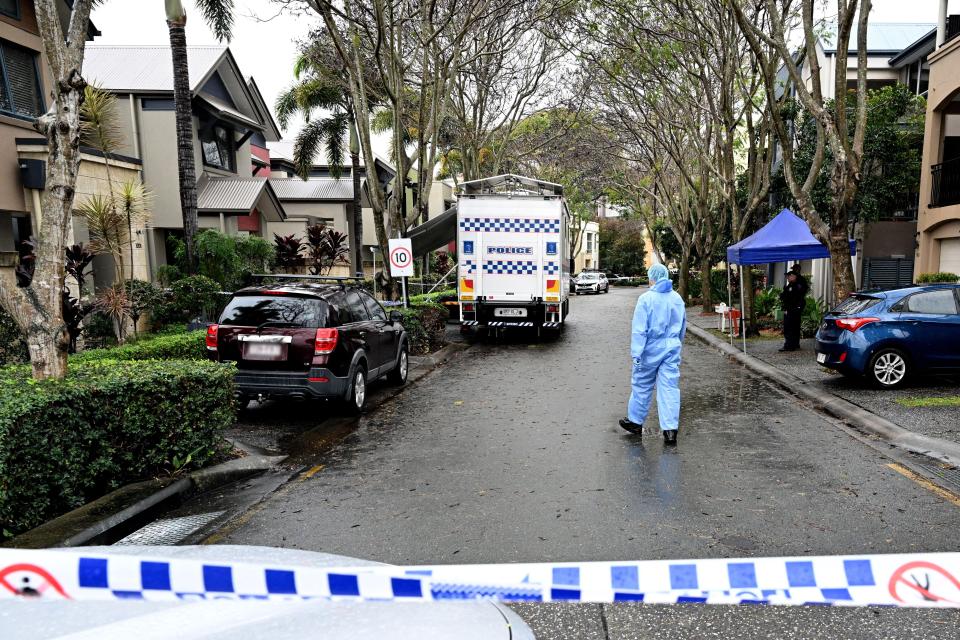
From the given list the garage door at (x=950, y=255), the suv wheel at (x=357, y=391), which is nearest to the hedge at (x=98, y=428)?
the suv wheel at (x=357, y=391)

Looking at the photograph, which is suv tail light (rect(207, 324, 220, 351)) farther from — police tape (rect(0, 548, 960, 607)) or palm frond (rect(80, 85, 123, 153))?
palm frond (rect(80, 85, 123, 153))

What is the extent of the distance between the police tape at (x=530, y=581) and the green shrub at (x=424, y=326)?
11456 millimetres

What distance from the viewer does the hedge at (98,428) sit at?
4.21 meters

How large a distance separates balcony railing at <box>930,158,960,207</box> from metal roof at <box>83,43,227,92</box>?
66.1 ft

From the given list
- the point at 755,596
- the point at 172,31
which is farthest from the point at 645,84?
the point at 755,596

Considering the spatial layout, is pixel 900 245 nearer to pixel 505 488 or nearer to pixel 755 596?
pixel 505 488

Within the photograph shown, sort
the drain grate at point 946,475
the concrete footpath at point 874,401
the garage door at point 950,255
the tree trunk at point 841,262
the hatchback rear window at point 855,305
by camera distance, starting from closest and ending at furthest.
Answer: the drain grate at point 946,475, the concrete footpath at point 874,401, the hatchback rear window at point 855,305, the tree trunk at point 841,262, the garage door at point 950,255

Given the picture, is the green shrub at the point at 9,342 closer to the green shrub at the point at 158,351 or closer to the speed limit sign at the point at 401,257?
the green shrub at the point at 158,351

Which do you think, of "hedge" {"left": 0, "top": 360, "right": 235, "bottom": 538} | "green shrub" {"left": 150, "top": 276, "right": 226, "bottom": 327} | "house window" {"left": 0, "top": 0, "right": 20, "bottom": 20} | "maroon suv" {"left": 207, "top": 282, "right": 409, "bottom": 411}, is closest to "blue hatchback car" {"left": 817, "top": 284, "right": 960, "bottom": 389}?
"maroon suv" {"left": 207, "top": 282, "right": 409, "bottom": 411}

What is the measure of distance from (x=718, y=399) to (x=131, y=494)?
24.2 feet

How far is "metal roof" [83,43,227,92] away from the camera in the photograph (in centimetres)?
1956

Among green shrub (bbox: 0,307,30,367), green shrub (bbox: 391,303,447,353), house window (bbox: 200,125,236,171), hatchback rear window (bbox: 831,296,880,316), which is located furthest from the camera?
house window (bbox: 200,125,236,171)

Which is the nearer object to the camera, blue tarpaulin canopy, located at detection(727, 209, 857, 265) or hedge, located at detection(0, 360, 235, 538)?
hedge, located at detection(0, 360, 235, 538)

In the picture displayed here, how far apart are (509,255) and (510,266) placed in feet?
0.88
